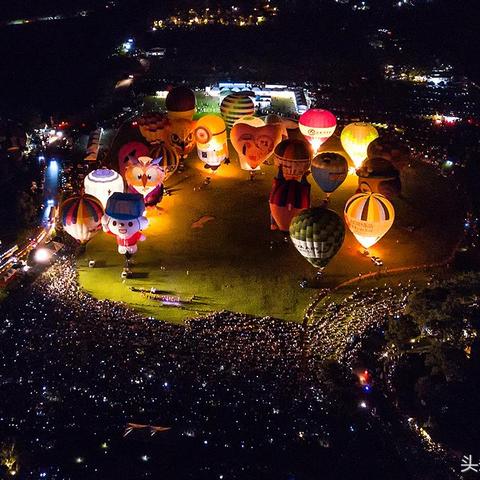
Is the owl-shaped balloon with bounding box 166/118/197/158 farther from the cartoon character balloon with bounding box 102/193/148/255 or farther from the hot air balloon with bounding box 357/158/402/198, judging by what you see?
the hot air balloon with bounding box 357/158/402/198

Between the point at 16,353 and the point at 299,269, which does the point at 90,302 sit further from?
the point at 299,269

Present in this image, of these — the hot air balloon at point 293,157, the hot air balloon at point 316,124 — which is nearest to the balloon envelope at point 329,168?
the hot air balloon at point 293,157

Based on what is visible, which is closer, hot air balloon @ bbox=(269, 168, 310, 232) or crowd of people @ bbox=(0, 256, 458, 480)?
crowd of people @ bbox=(0, 256, 458, 480)

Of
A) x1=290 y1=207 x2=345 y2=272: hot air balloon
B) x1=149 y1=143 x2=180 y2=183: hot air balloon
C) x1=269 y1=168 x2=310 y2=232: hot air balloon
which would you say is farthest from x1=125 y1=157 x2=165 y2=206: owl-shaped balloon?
x1=290 y1=207 x2=345 y2=272: hot air balloon

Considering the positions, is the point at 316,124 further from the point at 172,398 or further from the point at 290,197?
the point at 172,398

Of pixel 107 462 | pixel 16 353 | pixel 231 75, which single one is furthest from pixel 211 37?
pixel 107 462

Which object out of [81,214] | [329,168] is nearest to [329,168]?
[329,168]
